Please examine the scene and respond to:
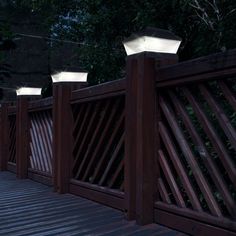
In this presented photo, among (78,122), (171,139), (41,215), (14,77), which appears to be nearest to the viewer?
(171,139)

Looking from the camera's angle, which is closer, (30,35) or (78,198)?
A: (78,198)

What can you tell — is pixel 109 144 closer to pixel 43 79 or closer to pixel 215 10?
pixel 215 10

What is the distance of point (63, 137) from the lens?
527cm

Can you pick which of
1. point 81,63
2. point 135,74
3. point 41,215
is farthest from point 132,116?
point 81,63

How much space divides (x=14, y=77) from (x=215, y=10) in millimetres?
13722

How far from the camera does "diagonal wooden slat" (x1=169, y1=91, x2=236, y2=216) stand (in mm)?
2830

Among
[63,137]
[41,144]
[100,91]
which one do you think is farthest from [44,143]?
[100,91]

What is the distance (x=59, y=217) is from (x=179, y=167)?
125 cm

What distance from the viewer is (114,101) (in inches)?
173

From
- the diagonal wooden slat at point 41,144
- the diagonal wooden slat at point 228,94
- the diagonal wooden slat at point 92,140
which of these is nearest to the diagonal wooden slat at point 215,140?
the diagonal wooden slat at point 228,94

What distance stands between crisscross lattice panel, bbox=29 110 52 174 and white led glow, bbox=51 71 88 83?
3.63 feet

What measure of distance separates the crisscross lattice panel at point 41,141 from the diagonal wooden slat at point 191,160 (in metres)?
3.06

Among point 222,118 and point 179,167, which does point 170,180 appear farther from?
point 222,118

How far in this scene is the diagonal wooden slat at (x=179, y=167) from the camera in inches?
124
